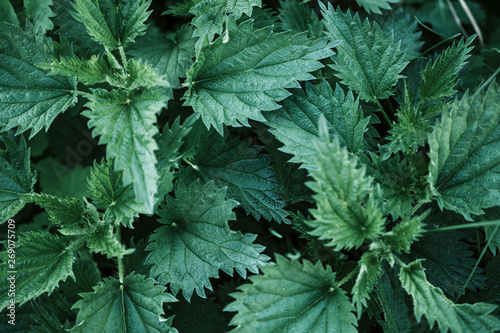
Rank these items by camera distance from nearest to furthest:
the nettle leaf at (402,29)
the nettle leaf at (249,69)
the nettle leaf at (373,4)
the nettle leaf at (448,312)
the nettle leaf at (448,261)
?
the nettle leaf at (448,312), the nettle leaf at (249,69), the nettle leaf at (448,261), the nettle leaf at (373,4), the nettle leaf at (402,29)

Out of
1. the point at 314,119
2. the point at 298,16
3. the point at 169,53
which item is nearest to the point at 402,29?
the point at 298,16

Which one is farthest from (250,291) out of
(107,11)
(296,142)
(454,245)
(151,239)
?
(107,11)

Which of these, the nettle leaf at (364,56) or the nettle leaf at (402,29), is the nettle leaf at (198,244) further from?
the nettle leaf at (402,29)

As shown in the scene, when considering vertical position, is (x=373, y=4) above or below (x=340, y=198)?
above

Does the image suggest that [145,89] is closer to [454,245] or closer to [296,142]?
[296,142]

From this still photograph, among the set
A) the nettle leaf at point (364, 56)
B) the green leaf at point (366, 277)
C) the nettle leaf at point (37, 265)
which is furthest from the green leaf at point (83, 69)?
the green leaf at point (366, 277)

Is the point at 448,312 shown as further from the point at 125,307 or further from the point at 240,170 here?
the point at 125,307

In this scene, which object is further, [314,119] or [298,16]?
[298,16]
